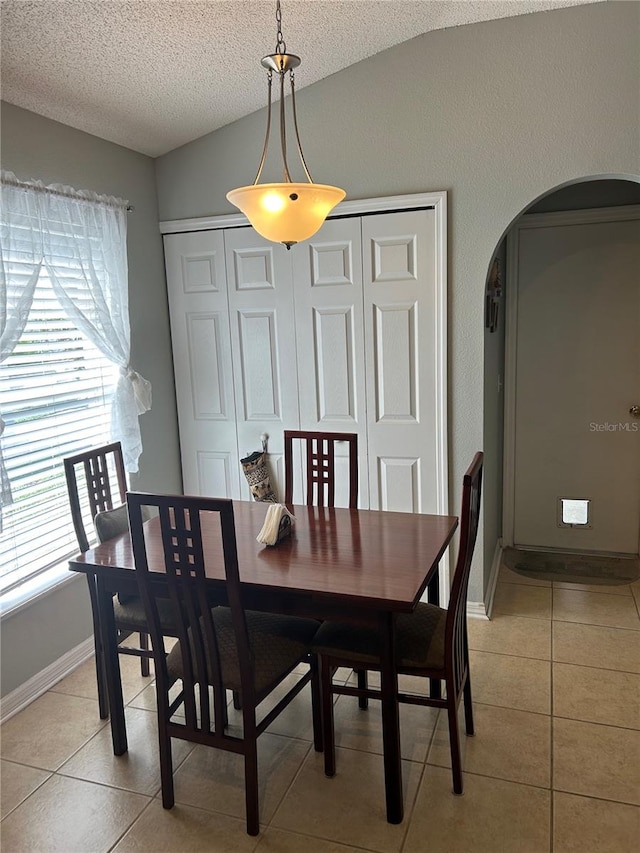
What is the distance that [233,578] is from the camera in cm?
197

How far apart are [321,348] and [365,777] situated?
6.77 feet

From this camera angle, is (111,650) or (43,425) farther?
(43,425)

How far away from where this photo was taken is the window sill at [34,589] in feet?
9.04

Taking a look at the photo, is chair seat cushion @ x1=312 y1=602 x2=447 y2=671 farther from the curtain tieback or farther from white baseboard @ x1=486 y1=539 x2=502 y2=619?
the curtain tieback

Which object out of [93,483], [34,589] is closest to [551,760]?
[93,483]

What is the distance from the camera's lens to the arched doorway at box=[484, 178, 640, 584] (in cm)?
391

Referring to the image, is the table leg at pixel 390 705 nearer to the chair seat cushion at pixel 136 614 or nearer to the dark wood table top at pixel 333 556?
the dark wood table top at pixel 333 556

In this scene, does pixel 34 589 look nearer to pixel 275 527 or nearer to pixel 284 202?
pixel 275 527

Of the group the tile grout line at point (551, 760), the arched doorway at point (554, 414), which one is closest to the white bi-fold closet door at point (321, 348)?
the arched doorway at point (554, 414)

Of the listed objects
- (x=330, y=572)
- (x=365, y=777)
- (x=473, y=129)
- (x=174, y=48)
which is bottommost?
(x=365, y=777)

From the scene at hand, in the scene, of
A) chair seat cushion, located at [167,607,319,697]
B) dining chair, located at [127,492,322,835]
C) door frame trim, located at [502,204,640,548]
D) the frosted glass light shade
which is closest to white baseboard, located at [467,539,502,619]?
door frame trim, located at [502,204,640,548]

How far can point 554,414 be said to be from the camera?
164 inches

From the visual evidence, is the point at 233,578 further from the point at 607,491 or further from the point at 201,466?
the point at 607,491

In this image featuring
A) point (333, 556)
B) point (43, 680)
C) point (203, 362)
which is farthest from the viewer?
point (203, 362)
